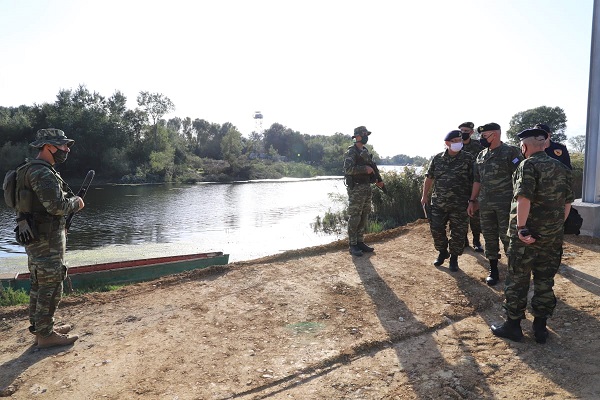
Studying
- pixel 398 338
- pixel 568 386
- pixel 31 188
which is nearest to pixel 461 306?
pixel 398 338

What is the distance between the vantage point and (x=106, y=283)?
7.10 metres

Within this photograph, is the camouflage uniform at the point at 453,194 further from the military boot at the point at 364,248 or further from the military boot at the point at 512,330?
the military boot at the point at 512,330

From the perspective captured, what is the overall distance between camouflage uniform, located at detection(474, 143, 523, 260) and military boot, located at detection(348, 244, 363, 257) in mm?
2005

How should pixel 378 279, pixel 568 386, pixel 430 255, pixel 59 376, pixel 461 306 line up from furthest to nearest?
pixel 430 255, pixel 378 279, pixel 461 306, pixel 59 376, pixel 568 386

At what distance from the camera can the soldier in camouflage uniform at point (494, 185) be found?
4430 millimetres

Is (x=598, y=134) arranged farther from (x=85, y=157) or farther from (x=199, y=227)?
(x=85, y=157)

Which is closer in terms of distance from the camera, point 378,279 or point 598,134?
point 378,279

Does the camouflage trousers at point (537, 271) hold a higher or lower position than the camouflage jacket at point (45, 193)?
lower

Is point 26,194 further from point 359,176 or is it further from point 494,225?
point 494,225

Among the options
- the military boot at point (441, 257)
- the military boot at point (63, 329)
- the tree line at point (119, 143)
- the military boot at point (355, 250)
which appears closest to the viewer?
the military boot at point (63, 329)

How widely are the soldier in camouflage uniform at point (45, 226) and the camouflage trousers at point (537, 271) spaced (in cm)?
384

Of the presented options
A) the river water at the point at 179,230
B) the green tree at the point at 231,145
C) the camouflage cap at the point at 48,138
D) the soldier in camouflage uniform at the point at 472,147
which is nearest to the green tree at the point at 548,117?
the river water at the point at 179,230

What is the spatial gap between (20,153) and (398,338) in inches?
1866

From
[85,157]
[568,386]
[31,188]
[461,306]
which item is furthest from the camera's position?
[85,157]
